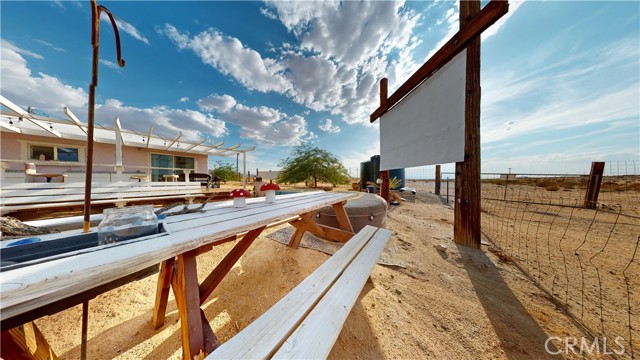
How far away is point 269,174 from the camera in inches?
1068

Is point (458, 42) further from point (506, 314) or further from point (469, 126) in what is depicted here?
point (506, 314)

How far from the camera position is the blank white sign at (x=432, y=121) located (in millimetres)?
2629

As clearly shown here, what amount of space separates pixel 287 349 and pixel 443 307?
1.57 meters

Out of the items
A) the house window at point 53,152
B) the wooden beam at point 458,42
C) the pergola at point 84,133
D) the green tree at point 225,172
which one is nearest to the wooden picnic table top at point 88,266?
the wooden beam at point 458,42

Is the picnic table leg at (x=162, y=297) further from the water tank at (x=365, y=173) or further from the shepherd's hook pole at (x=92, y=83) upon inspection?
the water tank at (x=365, y=173)

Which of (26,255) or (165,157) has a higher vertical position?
(165,157)

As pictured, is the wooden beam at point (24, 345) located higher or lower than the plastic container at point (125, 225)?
lower

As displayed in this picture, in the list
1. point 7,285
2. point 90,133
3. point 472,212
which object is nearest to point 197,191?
point 90,133

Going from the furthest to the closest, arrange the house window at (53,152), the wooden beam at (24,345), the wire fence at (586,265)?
1. the house window at (53,152)
2. the wire fence at (586,265)
3. the wooden beam at (24,345)

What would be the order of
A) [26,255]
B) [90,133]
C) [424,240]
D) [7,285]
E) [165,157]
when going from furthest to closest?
[165,157] → [424,240] → [90,133] → [26,255] → [7,285]

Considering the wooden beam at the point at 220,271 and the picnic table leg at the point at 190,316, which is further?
the wooden beam at the point at 220,271

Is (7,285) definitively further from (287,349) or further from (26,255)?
(287,349)

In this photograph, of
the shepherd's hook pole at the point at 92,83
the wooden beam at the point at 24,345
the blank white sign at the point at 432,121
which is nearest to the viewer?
the wooden beam at the point at 24,345

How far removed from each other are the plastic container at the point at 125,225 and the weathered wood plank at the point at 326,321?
83cm
